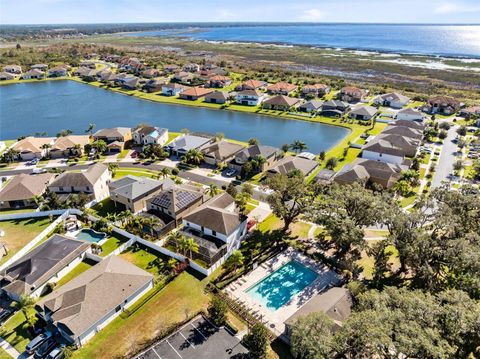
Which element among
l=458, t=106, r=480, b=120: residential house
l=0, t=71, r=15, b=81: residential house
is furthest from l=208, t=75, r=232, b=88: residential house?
l=0, t=71, r=15, b=81: residential house

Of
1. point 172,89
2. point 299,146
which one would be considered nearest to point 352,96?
point 299,146

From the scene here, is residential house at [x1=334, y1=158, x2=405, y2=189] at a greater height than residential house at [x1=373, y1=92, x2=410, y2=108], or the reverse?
residential house at [x1=373, y1=92, x2=410, y2=108]

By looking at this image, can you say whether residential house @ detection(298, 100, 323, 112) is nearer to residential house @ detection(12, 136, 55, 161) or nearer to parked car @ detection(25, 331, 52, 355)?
residential house @ detection(12, 136, 55, 161)

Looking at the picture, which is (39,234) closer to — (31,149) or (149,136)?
(31,149)

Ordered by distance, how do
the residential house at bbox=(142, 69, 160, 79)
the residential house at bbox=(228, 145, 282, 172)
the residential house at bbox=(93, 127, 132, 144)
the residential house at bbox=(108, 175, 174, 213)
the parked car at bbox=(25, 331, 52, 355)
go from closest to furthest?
the parked car at bbox=(25, 331, 52, 355), the residential house at bbox=(108, 175, 174, 213), the residential house at bbox=(228, 145, 282, 172), the residential house at bbox=(93, 127, 132, 144), the residential house at bbox=(142, 69, 160, 79)

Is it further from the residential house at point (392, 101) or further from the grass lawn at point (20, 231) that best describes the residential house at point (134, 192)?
the residential house at point (392, 101)

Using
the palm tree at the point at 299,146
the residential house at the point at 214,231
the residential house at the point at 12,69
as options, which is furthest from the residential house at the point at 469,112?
the residential house at the point at 12,69
